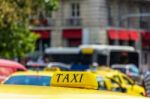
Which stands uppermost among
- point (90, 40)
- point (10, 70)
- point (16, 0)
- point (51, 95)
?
point (90, 40)

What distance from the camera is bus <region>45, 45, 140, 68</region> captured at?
4612 centimetres

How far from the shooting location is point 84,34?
5703 cm

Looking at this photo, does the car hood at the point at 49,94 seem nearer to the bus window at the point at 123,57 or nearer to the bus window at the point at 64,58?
the bus window at the point at 64,58

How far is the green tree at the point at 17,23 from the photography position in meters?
21.7

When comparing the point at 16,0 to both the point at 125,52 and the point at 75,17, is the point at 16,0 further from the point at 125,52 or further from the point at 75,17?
the point at 75,17

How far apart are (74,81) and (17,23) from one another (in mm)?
22166

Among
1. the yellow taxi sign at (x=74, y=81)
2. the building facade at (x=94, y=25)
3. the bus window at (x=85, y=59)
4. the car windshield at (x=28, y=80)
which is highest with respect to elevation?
the building facade at (x=94, y=25)

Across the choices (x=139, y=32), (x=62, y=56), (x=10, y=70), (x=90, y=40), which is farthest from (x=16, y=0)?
(x=139, y=32)

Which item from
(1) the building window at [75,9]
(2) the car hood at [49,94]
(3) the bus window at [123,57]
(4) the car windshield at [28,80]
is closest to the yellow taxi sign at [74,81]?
(2) the car hood at [49,94]

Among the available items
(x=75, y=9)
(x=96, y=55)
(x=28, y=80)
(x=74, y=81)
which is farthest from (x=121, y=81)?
(x=75, y=9)

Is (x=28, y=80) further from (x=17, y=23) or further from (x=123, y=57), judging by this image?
(x=123, y=57)

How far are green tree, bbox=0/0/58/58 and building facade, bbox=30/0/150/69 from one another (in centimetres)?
2242

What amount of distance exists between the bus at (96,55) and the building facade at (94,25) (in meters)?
8.37

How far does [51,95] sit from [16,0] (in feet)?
61.1
